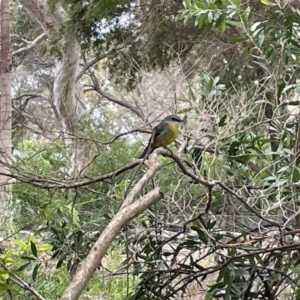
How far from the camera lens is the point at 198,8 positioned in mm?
1727

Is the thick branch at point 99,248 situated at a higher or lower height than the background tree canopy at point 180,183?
higher

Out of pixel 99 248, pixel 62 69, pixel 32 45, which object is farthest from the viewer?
pixel 32 45

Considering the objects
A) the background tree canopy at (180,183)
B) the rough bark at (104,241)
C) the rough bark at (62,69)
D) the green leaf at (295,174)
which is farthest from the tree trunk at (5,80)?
the rough bark at (104,241)

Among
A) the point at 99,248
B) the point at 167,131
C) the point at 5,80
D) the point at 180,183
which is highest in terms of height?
the point at 5,80

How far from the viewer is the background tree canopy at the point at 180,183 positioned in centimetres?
149

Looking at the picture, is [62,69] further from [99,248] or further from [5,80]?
[99,248]

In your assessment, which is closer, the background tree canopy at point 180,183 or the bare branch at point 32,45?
the background tree canopy at point 180,183

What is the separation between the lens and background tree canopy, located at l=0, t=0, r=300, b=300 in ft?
4.88

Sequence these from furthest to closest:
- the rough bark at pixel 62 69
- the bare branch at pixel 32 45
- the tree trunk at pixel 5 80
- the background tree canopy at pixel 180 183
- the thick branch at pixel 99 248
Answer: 1. the bare branch at pixel 32 45
2. the rough bark at pixel 62 69
3. the tree trunk at pixel 5 80
4. the background tree canopy at pixel 180 183
5. the thick branch at pixel 99 248

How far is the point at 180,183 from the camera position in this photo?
213 centimetres

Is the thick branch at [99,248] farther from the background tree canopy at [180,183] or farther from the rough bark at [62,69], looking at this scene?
the rough bark at [62,69]

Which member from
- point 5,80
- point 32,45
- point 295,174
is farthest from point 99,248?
point 32,45

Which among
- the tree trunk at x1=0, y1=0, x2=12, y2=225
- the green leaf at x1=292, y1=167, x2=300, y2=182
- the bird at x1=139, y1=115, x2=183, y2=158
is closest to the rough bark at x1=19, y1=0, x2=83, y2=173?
the tree trunk at x1=0, y1=0, x2=12, y2=225

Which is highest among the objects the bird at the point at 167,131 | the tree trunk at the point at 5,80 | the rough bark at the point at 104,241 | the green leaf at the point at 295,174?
the tree trunk at the point at 5,80
